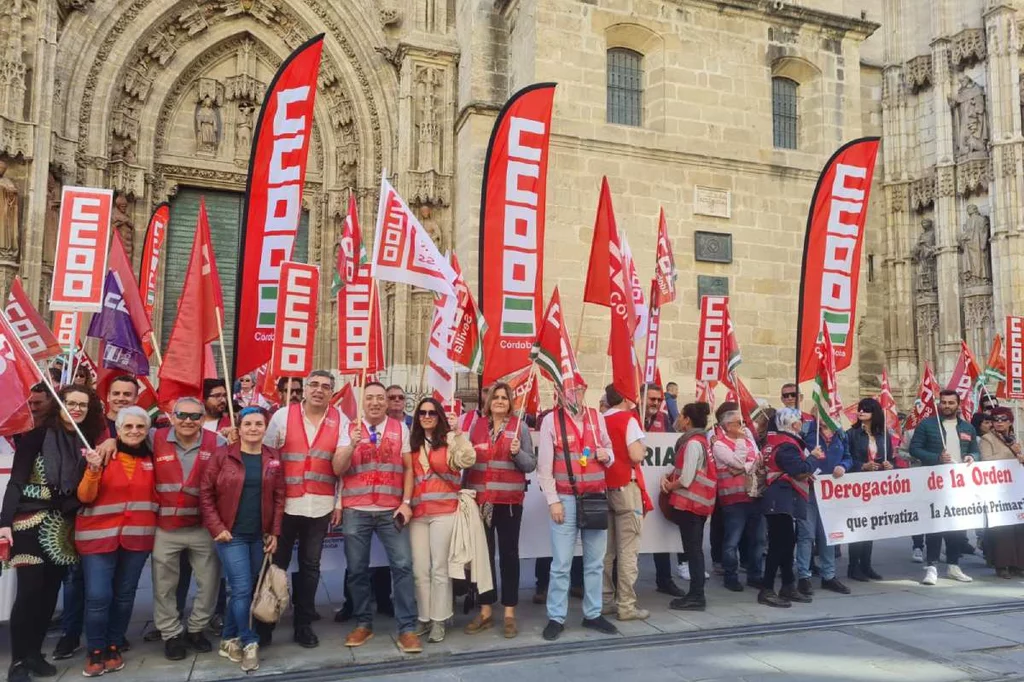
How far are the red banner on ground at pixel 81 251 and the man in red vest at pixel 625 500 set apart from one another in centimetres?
438

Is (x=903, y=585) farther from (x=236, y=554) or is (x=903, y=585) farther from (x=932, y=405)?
(x=236, y=554)

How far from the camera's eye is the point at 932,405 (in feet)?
29.6

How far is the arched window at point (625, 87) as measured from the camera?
1543 centimetres

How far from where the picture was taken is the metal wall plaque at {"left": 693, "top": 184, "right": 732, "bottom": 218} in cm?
1512

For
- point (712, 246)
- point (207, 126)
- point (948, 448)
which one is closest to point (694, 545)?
point (948, 448)

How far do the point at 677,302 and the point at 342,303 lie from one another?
7.66 metres

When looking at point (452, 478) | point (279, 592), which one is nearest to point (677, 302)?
point (452, 478)

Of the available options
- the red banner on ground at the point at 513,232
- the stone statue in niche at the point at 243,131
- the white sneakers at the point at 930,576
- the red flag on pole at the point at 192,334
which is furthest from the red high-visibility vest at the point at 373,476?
the stone statue in niche at the point at 243,131

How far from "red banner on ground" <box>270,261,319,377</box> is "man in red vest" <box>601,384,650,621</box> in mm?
2675

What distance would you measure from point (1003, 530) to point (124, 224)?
Result: 14568mm

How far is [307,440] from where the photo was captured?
593cm

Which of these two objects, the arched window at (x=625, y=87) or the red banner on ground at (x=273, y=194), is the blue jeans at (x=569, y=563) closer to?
the red banner on ground at (x=273, y=194)

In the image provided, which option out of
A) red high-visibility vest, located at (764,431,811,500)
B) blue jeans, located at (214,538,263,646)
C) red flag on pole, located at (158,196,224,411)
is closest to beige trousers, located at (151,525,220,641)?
blue jeans, located at (214,538,263,646)

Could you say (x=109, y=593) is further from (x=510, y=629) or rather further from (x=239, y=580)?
(x=510, y=629)
